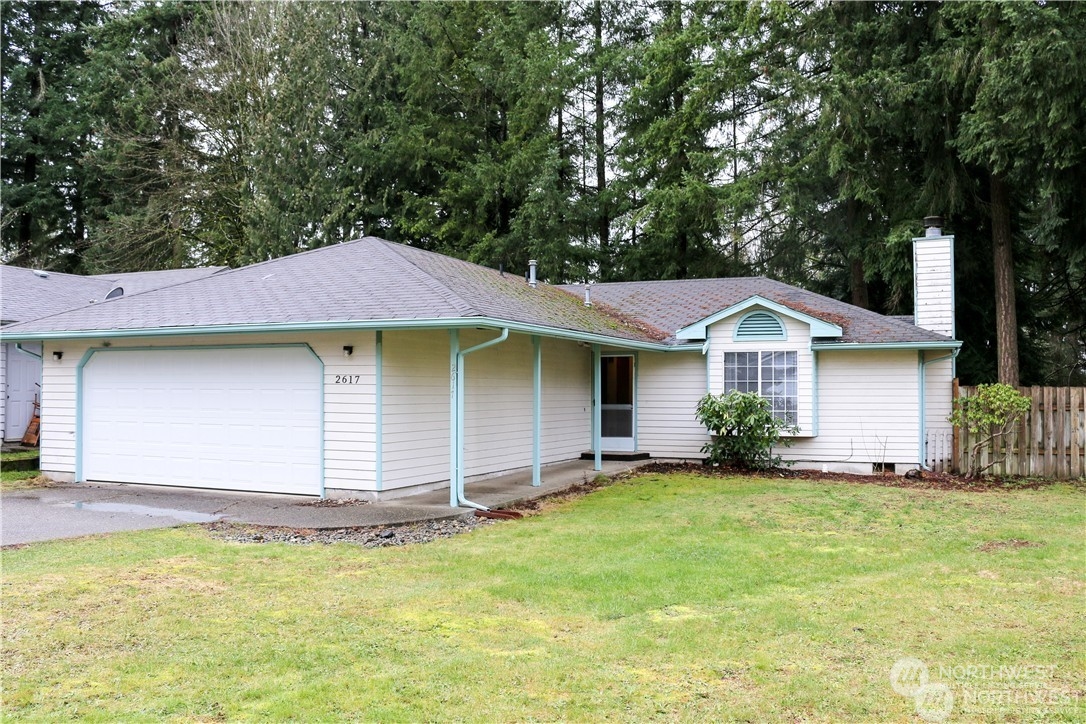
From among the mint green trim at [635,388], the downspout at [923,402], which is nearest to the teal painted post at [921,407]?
the downspout at [923,402]

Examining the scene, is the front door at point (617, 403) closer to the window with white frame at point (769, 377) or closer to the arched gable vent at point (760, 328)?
the window with white frame at point (769, 377)

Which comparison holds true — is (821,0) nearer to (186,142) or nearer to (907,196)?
(907,196)

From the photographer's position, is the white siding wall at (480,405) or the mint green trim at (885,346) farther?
the mint green trim at (885,346)

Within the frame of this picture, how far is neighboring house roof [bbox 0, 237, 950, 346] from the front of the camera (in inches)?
370

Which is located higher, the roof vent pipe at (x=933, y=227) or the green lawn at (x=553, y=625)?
the roof vent pipe at (x=933, y=227)

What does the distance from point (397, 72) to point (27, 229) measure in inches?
654

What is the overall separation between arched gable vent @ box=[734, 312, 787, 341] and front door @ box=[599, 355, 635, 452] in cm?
222

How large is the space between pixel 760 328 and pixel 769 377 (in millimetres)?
893

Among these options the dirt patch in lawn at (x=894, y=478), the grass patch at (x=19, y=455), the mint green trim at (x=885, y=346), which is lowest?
the dirt patch in lawn at (x=894, y=478)

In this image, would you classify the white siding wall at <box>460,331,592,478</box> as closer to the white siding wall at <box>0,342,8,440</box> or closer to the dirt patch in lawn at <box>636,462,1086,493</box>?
the dirt patch in lawn at <box>636,462,1086,493</box>

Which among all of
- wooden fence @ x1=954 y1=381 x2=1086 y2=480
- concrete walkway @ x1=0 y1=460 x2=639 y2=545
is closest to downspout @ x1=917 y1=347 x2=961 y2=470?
wooden fence @ x1=954 y1=381 x2=1086 y2=480

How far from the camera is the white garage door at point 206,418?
998 centimetres

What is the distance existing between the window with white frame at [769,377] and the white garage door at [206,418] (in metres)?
7.64

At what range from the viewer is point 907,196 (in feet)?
58.9
